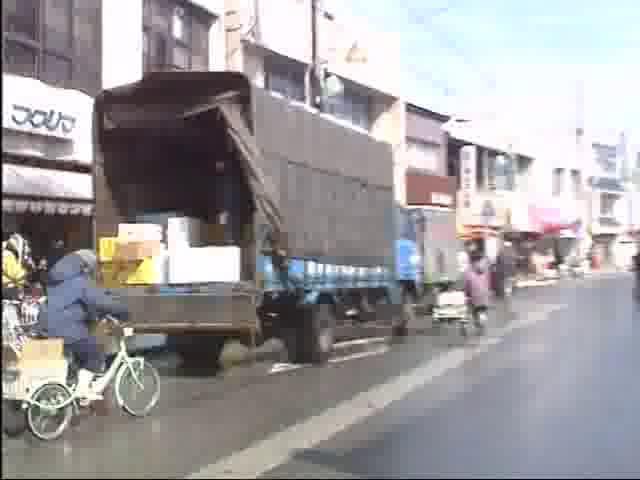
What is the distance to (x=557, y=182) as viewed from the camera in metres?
57.6

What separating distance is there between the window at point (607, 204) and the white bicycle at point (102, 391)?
207 feet

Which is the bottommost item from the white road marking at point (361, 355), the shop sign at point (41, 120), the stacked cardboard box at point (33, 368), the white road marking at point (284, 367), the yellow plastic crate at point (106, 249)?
the white road marking at point (284, 367)

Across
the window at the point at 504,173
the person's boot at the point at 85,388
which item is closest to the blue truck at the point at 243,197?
the person's boot at the point at 85,388

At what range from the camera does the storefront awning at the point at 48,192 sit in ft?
42.9

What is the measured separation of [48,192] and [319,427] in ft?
24.2

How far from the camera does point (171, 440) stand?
777 cm

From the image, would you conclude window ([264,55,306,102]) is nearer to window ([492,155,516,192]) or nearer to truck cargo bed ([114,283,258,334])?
truck cargo bed ([114,283,258,334])

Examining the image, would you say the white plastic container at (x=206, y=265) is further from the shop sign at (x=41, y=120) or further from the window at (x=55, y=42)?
the window at (x=55, y=42)

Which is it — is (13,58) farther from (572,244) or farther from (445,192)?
(572,244)

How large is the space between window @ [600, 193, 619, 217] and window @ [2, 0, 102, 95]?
57177 millimetres

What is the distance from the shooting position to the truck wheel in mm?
16441

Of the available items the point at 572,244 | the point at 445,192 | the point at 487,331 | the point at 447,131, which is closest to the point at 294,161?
the point at 487,331

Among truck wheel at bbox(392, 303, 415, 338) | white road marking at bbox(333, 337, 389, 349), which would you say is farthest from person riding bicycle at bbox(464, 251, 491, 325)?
white road marking at bbox(333, 337, 389, 349)

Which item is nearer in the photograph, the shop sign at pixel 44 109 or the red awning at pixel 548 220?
the shop sign at pixel 44 109
